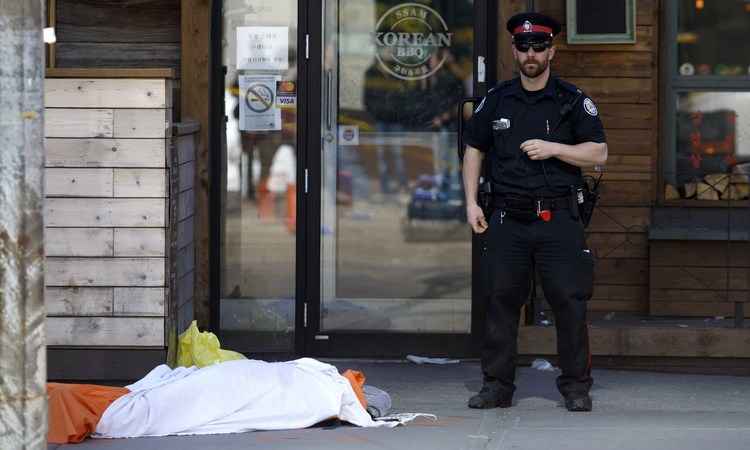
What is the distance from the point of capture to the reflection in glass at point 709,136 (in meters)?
8.86

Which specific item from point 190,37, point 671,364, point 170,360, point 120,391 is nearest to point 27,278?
point 120,391

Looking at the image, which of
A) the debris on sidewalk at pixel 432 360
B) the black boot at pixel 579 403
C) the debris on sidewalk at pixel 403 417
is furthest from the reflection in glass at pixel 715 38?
the debris on sidewalk at pixel 403 417

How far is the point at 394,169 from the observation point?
8.66m

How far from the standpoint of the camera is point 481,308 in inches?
335

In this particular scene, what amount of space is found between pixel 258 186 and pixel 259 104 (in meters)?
0.48

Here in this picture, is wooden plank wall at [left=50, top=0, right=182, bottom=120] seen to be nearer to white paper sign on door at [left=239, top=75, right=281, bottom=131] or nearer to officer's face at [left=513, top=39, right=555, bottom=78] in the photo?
white paper sign on door at [left=239, top=75, right=281, bottom=131]

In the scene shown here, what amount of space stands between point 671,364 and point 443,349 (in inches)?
51.1

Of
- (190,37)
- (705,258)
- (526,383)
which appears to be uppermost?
(190,37)

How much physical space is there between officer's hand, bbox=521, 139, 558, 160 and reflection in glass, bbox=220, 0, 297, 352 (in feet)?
6.35

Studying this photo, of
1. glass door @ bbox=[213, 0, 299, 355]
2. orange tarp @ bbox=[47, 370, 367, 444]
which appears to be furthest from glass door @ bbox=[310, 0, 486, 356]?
orange tarp @ bbox=[47, 370, 367, 444]

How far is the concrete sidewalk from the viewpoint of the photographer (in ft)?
21.5

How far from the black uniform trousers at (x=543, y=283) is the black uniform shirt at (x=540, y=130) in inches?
6.4

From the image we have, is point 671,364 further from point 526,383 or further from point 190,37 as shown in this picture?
point 190,37

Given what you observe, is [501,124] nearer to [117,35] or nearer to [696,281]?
[696,281]
